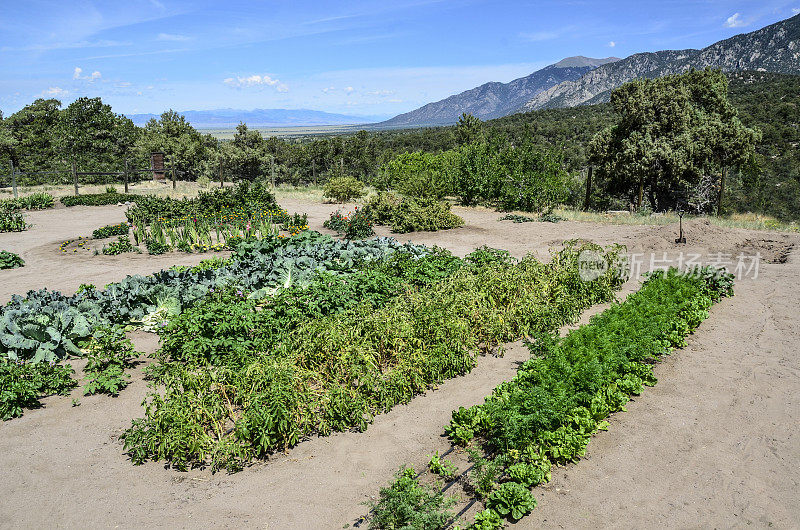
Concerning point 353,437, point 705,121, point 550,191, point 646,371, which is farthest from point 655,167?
point 353,437

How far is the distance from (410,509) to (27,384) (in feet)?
13.0

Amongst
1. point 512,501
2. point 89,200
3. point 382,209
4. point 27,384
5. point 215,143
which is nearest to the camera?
point 512,501

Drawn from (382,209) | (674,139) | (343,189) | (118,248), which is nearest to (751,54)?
(674,139)

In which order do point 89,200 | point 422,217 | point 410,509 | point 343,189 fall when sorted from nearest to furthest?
point 410,509, point 422,217, point 89,200, point 343,189

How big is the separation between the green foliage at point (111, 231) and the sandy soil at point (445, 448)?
782cm

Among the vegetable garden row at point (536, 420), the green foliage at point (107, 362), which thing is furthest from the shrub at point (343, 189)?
the vegetable garden row at point (536, 420)

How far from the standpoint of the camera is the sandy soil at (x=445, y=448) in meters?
3.40

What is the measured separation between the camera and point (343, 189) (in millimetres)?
20406

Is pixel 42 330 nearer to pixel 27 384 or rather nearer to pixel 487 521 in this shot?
pixel 27 384

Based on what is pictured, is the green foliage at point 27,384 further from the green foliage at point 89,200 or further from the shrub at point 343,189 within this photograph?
the green foliage at point 89,200

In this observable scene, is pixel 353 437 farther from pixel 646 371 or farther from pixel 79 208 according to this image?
pixel 79 208

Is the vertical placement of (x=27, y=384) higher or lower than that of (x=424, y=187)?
lower

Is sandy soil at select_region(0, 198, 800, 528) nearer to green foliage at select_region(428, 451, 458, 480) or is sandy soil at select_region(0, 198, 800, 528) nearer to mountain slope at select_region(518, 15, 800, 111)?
green foliage at select_region(428, 451, 458, 480)

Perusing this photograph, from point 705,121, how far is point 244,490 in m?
20.3
